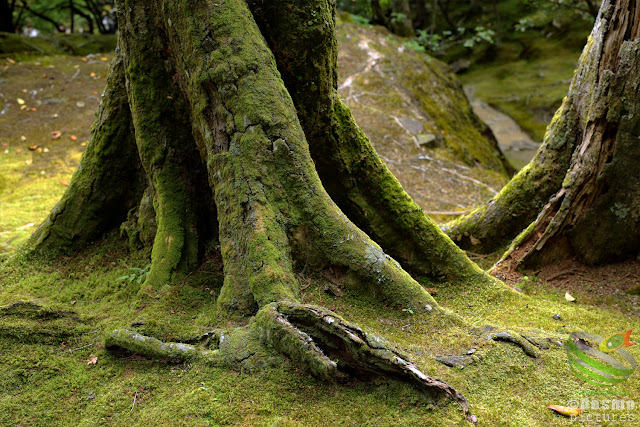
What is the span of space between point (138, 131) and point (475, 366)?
10.7 ft

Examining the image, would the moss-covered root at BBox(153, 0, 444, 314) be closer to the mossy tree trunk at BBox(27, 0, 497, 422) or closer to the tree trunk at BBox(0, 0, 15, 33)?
the mossy tree trunk at BBox(27, 0, 497, 422)

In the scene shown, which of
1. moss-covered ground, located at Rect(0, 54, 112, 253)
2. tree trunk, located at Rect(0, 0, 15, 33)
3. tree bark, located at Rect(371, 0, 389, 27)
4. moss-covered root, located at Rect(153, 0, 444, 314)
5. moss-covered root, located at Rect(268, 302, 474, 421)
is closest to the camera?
moss-covered root, located at Rect(268, 302, 474, 421)

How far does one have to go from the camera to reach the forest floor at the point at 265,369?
2.68m

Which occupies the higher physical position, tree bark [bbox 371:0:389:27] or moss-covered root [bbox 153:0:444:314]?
tree bark [bbox 371:0:389:27]

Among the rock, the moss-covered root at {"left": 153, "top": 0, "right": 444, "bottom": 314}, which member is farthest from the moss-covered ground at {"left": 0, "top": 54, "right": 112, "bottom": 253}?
the rock

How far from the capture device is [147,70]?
4.15 metres

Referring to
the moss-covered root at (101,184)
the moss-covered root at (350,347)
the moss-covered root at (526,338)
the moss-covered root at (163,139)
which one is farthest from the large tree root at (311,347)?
the moss-covered root at (101,184)

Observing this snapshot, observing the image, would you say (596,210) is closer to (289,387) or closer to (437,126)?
(289,387)

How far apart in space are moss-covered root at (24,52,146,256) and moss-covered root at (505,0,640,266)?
411 centimetres

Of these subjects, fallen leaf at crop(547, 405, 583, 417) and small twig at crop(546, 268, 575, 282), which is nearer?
fallen leaf at crop(547, 405, 583, 417)

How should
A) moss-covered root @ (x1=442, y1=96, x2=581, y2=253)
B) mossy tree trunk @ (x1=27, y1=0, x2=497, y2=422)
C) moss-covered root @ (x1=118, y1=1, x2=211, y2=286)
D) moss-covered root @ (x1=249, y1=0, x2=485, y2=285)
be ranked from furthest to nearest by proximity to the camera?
moss-covered root @ (x1=442, y1=96, x2=581, y2=253), moss-covered root @ (x1=249, y1=0, x2=485, y2=285), moss-covered root @ (x1=118, y1=1, x2=211, y2=286), mossy tree trunk @ (x1=27, y1=0, x2=497, y2=422)

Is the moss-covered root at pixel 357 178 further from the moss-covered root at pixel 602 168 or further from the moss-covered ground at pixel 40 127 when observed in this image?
the moss-covered ground at pixel 40 127

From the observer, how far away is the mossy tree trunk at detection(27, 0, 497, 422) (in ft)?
11.0

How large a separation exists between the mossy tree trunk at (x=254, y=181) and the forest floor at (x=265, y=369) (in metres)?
0.16
